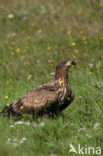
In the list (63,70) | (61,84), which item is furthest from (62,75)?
(61,84)

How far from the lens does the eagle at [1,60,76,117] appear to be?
6.14m

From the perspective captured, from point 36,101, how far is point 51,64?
257cm

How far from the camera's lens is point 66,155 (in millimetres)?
4832

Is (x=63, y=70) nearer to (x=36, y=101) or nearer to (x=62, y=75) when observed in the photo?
(x=62, y=75)

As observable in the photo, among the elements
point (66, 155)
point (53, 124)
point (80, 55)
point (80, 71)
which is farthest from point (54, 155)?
point (80, 55)

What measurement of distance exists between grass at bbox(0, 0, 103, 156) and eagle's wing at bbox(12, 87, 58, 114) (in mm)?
189

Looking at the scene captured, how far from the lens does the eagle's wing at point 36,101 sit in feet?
20.0

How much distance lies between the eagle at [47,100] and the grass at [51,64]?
0.18 metres

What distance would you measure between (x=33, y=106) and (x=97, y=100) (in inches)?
45.6

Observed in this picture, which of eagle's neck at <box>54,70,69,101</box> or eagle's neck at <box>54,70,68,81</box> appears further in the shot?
eagle's neck at <box>54,70,68,81</box>

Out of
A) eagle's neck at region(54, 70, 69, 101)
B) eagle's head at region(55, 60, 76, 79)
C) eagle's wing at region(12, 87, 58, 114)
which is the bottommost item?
eagle's wing at region(12, 87, 58, 114)

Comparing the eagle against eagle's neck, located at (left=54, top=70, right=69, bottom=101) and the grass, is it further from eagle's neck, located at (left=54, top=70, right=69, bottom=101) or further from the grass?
the grass

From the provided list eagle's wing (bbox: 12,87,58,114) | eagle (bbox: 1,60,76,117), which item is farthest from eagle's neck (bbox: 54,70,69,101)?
eagle's wing (bbox: 12,87,58,114)

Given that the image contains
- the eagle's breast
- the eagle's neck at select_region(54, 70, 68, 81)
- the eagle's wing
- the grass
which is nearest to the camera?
the grass
